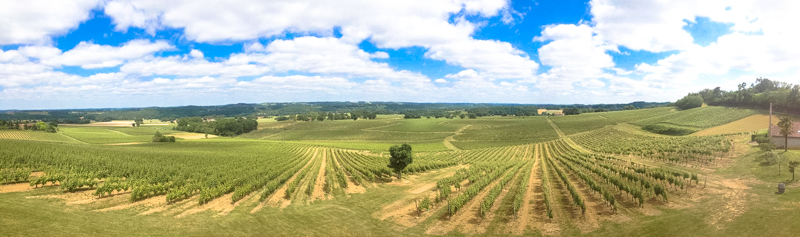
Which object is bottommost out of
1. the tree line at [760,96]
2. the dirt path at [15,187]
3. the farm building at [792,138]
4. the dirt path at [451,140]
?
the dirt path at [451,140]

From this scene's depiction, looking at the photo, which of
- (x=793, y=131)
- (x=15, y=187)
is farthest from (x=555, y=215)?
(x=793, y=131)

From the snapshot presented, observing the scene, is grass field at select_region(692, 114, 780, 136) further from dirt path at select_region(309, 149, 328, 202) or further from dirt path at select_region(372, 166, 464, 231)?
dirt path at select_region(309, 149, 328, 202)

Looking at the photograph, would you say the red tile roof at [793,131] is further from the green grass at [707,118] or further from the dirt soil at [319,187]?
the dirt soil at [319,187]

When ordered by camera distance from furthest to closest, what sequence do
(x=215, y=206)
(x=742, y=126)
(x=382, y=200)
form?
1. (x=742, y=126)
2. (x=382, y=200)
3. (x=215, y=206)

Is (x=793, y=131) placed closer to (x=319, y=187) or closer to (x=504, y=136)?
(x=319, y=187)

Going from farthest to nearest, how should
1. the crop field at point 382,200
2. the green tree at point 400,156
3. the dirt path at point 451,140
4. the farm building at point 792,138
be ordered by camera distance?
the dirt path at point 451,140
the farm building at point 792,138
the green tree at point 400,156
the crop field at point 382,200

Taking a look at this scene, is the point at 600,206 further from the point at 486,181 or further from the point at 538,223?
the point at 486,181

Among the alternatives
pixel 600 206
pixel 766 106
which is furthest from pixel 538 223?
pixel 766 106

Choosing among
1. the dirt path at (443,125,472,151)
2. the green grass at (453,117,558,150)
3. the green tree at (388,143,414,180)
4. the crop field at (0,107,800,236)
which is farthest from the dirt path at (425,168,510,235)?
the green grass at (453,117,558,150)

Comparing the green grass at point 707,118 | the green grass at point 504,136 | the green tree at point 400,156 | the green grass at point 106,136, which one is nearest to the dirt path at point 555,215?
the green tree at point 400,156

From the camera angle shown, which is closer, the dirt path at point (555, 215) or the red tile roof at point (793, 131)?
the dirt path at point (555, 215)

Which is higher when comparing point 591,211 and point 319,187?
point 591,211

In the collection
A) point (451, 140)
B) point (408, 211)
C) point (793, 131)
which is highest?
point (793, 131)
